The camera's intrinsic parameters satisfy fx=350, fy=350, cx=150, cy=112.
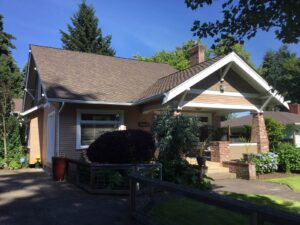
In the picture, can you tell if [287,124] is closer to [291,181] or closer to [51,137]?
[291,181]

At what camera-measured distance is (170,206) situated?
7.27m

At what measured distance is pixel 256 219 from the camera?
4.24 meters

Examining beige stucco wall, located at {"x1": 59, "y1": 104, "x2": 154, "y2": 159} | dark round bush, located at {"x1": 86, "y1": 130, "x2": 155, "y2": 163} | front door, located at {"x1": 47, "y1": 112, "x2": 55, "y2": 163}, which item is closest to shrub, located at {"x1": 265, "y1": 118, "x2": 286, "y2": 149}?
beige stucco wall, located at {"x1": 59, "y1": 104, "x2": 154, "y2": 159}

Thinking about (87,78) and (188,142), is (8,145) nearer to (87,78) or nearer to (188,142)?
(87,78)

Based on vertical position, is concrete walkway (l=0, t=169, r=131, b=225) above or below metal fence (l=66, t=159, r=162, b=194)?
below

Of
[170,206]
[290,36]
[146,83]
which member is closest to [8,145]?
[146,83]

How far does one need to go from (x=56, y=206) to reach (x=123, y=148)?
3.01m

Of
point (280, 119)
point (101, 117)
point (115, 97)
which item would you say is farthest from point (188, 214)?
point (280, 119)

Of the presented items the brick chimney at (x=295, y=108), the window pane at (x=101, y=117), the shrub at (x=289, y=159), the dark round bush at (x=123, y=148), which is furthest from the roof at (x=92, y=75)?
the brick chimney at (x=295, y=108)

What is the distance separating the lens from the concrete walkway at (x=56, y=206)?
7285 mm

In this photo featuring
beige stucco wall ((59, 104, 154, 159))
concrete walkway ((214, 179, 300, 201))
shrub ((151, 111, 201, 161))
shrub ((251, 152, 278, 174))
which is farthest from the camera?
shrub ((251, 152, 278, 174))

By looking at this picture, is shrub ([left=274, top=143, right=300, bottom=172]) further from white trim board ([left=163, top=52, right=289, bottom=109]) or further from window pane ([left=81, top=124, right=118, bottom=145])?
window pane ([left=81, top=124, right=118, bottom=145])

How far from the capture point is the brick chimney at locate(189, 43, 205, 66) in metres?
21.6

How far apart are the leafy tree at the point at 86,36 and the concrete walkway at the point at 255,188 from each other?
89.2 feet
